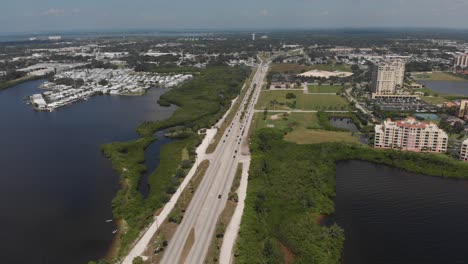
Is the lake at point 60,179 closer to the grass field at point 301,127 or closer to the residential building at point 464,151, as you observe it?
the grass field at point 301,127

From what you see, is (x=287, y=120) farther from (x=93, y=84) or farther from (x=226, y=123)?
(x=93, y=84)

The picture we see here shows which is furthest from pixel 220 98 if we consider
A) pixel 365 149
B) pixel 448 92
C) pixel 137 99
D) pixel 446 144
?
pixel 448 92

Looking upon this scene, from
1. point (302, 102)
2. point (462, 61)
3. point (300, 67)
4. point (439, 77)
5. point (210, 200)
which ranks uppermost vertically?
point (462, 61)

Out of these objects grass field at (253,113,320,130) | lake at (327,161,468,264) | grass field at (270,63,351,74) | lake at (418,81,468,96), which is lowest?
lake at (327,161,468,264)

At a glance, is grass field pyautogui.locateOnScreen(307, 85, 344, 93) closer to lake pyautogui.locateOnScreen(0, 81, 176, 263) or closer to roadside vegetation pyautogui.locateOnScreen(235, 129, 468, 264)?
lake pyautogui.locateOnScreen(0, 81, 176, 263)

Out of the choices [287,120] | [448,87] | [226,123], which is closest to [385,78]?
[448,87]

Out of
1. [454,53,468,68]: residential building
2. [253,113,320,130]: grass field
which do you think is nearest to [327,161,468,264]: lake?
[253,113,320,130]: grass field

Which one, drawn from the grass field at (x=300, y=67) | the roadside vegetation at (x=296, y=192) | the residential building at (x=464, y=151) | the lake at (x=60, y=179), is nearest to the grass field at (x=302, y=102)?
the roadside vegetation at (x=296, y=192)
